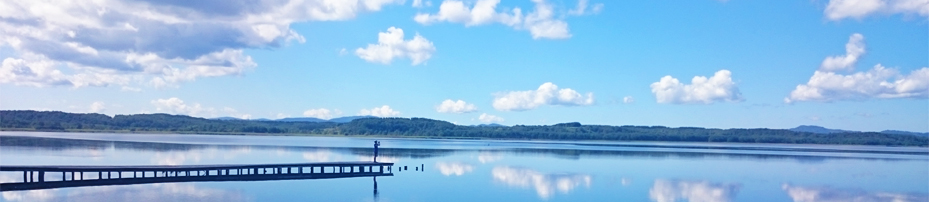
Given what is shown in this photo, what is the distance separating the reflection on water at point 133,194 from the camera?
67.4ft

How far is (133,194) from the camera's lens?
21672 mm

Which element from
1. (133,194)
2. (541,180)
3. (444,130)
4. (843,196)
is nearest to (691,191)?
(843,196)

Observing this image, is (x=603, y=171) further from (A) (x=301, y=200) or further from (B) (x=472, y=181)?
(A) (x=301, y=200)

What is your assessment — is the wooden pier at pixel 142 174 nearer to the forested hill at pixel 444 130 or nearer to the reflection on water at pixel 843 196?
the reflection on water at pixel 843 196

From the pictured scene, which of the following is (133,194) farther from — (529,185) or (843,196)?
(843,196)

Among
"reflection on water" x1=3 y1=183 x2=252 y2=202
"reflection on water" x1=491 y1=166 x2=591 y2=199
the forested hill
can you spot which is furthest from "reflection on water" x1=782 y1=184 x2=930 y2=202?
the forested hill

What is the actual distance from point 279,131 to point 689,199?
103776 millimetres

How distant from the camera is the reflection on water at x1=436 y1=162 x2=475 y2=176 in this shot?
3291cm

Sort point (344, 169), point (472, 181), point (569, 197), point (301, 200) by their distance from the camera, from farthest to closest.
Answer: point (344, 169)
point (472, 181)
point (569, 197)
point (301, 200)

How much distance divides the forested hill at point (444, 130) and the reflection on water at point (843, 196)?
259ft

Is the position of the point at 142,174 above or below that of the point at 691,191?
above

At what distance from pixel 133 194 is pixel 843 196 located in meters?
22.3

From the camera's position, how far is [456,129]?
128 m

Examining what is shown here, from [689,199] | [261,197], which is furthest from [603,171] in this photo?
[261,197]
